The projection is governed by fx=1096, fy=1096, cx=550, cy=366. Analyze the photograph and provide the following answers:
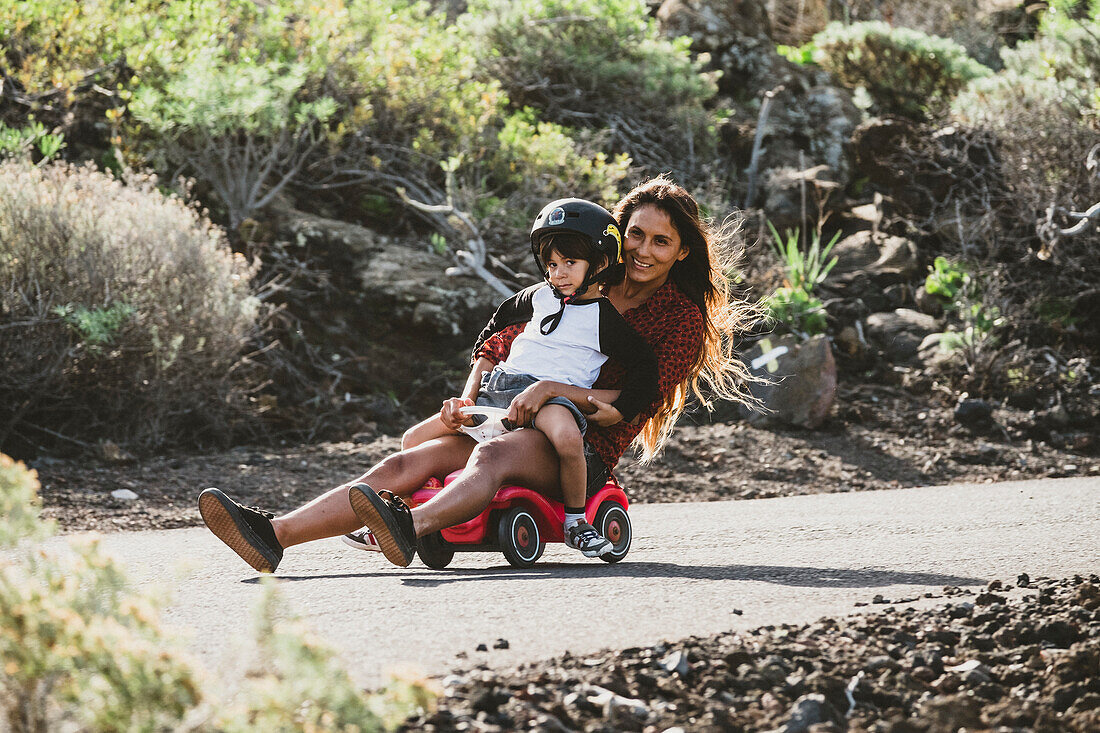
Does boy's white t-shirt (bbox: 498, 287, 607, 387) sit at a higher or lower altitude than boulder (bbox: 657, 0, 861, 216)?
lower

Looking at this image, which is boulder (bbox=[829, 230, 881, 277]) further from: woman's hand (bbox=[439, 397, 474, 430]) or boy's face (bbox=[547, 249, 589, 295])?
woman's hand (bbox=[439, 397, 474, 430])

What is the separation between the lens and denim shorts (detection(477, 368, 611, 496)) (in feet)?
14.4

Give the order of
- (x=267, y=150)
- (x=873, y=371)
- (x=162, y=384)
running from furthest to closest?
(x=267, y=150) < (x=873, y=371) < (x=162, y=384)

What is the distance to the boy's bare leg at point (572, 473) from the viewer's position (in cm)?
412

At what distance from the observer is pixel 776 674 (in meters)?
2.53

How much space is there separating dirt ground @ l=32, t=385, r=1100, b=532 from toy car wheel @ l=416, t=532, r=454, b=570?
234cm

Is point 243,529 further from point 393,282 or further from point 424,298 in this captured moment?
point 393,282

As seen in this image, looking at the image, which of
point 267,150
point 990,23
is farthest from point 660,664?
point 990,23

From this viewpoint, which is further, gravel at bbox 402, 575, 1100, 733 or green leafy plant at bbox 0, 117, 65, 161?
green leafy plant at bbox 0, 117, 65, 161

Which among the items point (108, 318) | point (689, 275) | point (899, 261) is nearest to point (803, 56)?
point (899, 261)

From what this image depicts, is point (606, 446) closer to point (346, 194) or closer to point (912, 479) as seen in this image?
point (912, 479)

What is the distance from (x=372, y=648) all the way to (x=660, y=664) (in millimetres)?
705

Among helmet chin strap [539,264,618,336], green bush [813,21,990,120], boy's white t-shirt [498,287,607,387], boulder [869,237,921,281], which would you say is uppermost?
green bush [813,21,990,120]

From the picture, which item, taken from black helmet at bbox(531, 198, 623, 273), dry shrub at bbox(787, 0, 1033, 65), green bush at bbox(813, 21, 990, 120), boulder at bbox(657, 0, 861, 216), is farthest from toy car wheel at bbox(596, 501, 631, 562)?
dry shrub at bbox(787, 0, 1033, 65)
